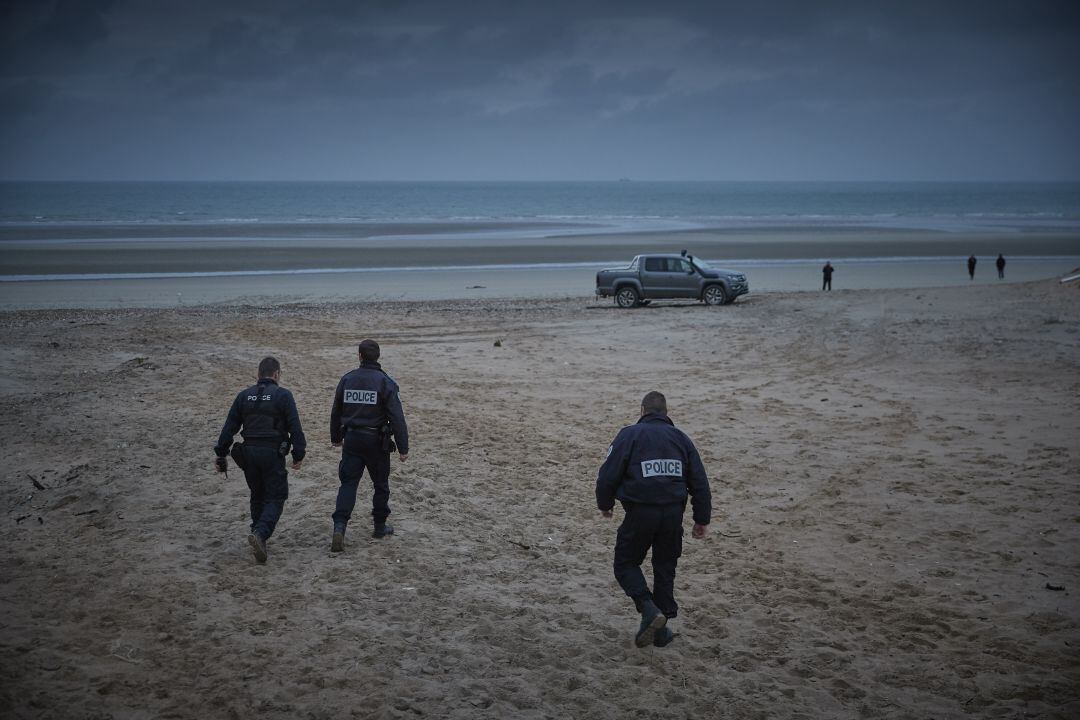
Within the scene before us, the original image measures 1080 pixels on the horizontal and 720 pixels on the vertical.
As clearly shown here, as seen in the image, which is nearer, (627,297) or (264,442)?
(264,442)

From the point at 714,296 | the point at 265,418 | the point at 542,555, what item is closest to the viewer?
the point at 265,418

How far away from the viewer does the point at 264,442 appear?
7.50m

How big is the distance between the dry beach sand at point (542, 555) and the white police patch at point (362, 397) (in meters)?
1.52

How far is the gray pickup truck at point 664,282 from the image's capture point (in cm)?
2625

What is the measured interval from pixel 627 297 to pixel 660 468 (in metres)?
20.8

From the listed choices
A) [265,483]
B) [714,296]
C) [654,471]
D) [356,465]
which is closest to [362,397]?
[356,465]

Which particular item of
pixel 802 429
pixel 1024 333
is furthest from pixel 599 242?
pixel 802 429

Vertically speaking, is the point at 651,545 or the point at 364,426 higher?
the point at 364,426

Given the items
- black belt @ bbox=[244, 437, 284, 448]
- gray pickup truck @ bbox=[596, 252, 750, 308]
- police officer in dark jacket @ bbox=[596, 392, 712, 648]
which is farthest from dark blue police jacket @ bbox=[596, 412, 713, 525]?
gray pickup truck @ bbox=[596, 252, 750, 308]

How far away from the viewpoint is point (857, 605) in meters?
7.09

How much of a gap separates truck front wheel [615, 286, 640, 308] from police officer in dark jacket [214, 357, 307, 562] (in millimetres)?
19614

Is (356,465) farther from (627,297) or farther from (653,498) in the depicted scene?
(627,297)

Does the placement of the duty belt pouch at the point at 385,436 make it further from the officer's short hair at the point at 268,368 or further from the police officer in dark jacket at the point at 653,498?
the police officer in dark jacket at the point at 653,498

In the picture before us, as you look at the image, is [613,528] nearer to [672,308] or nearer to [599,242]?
[672,308]
